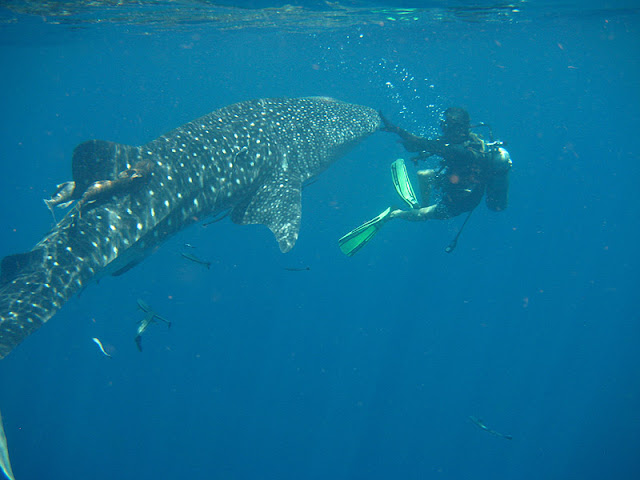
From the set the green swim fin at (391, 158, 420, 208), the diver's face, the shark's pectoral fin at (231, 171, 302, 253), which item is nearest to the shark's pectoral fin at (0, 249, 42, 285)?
the shark's pectoral fin at (231, 171, 302, 253)

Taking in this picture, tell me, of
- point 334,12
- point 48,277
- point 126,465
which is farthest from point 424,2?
point 126,465

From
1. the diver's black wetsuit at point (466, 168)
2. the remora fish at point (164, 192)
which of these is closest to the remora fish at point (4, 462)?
the remora fish at point (164, 192)

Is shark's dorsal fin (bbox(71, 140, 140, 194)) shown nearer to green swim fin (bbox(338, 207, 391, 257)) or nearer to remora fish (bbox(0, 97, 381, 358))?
remora fish (bbox(0, 97, 381, 358))

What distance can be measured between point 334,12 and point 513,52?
88.4ft

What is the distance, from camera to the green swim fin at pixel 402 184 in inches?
394

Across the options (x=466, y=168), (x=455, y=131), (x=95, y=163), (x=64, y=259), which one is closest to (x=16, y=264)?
(x=64, y=259)

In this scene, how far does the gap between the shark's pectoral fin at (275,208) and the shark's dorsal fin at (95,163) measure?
2.49m

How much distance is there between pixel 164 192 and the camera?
6.36 metres

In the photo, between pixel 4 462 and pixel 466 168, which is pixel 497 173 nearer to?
pixel 466 168

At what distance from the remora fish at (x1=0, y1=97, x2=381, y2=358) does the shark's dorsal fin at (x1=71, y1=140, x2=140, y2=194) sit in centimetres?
1

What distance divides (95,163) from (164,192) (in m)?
1.13

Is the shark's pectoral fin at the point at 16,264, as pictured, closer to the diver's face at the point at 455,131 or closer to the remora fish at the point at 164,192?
the remora fish at the point at 164,192

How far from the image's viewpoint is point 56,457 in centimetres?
1424

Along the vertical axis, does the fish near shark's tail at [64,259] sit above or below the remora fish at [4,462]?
above
